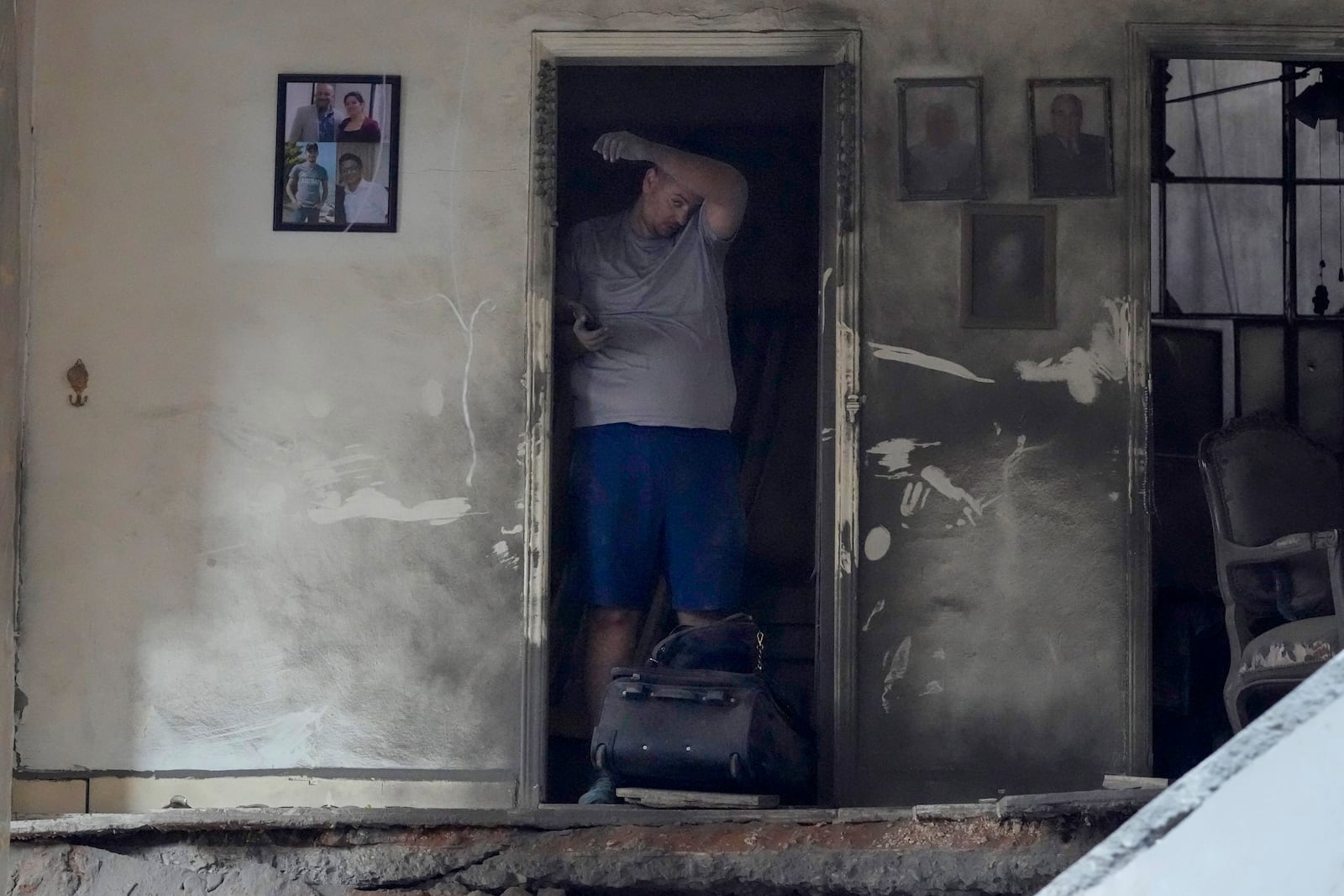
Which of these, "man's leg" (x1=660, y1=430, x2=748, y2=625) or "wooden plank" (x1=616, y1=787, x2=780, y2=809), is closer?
"wooden plank" (x1=616, y1=787, x2=780, y2=809)

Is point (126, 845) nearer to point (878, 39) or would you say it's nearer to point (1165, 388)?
point (878, 39)

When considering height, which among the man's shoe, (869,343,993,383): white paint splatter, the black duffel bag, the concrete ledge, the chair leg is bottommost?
the man's shoe

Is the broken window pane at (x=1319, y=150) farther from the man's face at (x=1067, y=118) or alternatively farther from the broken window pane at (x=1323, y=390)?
the man's face at (x=1067, y=118)

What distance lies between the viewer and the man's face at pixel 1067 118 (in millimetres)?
4363

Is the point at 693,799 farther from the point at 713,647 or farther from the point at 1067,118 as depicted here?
the point at 1067,118

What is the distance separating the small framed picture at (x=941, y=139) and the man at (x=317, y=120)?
5.78ft

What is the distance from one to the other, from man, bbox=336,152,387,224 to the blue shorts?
0.98 m

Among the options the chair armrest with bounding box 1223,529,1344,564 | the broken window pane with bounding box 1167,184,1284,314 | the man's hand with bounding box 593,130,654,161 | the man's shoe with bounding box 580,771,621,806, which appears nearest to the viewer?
the chair armrest with bounding box 1223,529,1344,564

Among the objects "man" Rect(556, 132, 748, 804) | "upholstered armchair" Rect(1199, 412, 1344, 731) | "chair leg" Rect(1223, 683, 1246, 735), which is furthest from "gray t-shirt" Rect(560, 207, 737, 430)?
"chair leg" Rect(1223, 683, 1246, 735)

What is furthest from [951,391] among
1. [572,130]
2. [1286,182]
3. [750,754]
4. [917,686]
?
[1286,182]

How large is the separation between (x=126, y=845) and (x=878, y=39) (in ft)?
10.3

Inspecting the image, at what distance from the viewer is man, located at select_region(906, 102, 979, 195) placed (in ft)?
14.3

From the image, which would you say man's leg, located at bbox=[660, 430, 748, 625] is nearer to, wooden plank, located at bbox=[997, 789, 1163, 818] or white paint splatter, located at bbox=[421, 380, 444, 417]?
white paint splatter, located at bbox=[421, 380, 444, 417]

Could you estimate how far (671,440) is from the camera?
15.6 ft
